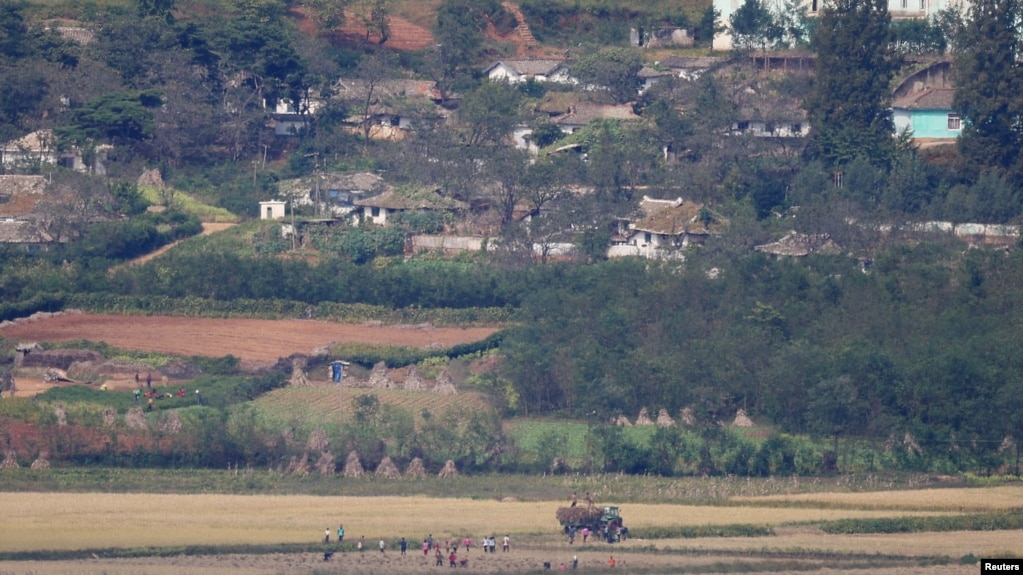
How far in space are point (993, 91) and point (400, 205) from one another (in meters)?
19.7

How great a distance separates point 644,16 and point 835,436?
3994 centimetres

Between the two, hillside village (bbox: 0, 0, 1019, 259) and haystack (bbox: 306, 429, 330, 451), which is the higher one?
hillside village (bbox: 0, 0, 1019, 259)

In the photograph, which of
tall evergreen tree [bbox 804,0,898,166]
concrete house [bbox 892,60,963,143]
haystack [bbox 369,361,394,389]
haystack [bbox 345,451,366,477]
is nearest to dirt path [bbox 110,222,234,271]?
haystack [bbox 369,361,394,389]

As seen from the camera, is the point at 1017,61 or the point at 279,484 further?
the point at 1017,61

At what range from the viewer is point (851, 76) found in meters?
70.8

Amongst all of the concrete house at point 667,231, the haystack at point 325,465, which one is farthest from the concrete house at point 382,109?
the haystack at point 325,465

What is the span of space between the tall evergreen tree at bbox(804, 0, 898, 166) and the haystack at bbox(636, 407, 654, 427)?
20808 mm

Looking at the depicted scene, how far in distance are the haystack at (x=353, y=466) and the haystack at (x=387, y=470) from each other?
388 mm

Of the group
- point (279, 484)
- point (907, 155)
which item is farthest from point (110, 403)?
point (907, 155)

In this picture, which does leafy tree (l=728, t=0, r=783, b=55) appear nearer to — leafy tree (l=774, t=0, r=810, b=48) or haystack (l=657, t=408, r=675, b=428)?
leafy tree (l=774, t=0, r=810, b=48)

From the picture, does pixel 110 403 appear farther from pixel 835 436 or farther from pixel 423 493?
pixel 835 436

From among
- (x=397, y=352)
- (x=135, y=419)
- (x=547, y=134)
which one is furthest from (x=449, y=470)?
(x=547, y=134)

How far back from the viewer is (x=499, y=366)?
56875 millimetres

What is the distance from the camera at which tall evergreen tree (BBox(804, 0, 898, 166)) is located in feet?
232
